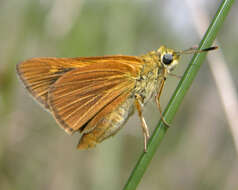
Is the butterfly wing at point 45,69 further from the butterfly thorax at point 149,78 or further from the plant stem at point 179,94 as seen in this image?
the plant stem at point 179,94

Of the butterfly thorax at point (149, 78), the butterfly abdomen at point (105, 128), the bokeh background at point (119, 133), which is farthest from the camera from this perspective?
the bokeh background at point (119, 133)

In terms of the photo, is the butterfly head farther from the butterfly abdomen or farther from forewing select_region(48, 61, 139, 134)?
the butterfly abdomen

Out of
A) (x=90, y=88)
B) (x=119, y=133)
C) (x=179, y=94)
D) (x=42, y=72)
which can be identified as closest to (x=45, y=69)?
(x=42, y=72)

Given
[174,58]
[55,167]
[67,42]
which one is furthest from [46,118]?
[174,58]

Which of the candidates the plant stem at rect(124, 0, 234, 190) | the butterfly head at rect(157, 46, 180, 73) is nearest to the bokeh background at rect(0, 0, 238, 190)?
the butterfly head at rect(157, 46, 180, 73)

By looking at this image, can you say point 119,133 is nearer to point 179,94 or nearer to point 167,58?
point 167,58

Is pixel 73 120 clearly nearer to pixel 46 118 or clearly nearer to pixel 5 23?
pixel 5 23

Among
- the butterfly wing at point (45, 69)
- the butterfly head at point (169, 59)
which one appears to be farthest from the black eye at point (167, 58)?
the butterfly wing at point (45, 69)
